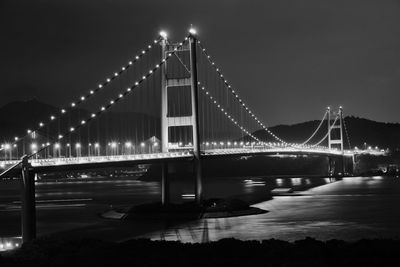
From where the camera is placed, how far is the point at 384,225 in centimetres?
3416

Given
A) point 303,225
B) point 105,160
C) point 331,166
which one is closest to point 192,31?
point 105,160

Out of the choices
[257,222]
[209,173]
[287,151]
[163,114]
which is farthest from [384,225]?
[209,173]

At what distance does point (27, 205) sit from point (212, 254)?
1147 cm

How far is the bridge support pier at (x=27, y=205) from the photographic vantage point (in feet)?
90.7

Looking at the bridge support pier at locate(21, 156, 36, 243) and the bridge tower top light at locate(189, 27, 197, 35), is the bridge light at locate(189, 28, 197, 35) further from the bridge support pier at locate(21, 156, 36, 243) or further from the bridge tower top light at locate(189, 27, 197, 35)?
the bridge support pier at locate(21, 156, 36, 243)

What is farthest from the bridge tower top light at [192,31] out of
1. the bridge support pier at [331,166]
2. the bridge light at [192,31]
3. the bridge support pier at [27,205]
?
the bridge support pier at [331,166]

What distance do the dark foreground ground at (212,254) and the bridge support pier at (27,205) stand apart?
276 inches

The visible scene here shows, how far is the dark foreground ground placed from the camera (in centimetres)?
1689

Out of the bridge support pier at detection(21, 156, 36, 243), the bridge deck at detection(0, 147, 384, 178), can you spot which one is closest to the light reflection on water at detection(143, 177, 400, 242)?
the bridge deck at detection(0, 147, 384, 178)

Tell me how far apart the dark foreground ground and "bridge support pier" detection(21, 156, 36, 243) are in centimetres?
701

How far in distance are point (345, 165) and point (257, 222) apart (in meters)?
85.1

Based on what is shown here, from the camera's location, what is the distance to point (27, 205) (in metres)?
27.8

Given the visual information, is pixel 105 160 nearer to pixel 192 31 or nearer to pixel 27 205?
pixel 27 205

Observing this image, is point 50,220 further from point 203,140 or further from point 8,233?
point 203,140
